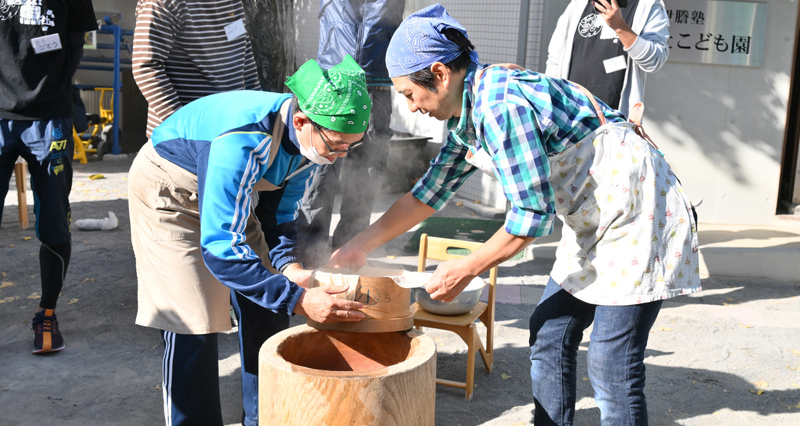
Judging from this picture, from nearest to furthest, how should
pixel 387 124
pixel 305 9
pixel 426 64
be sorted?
pixel 426 64 < pixel 387 124 < pixel 305 9

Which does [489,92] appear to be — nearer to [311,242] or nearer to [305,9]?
[311,242]

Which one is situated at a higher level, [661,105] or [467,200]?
[661,105]

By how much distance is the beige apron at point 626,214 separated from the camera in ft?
7.35

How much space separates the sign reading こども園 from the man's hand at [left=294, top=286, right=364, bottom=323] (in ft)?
18.3

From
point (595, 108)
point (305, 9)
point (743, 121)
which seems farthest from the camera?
point (305, 9)

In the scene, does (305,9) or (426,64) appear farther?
(305,9)

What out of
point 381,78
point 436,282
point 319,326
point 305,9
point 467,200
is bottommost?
point 467,200

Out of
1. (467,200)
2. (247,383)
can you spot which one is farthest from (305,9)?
(247,383)

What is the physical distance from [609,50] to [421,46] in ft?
8.88

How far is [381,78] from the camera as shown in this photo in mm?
4941

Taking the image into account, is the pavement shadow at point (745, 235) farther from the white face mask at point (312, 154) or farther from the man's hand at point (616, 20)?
the white face mask at point (312, 154)

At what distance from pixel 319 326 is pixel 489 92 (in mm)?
969

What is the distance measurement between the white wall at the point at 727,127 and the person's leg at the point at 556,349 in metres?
4.73

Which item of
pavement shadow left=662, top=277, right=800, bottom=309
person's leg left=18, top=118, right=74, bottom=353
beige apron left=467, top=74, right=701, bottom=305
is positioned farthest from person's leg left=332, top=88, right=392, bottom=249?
beige apron left=467, top=74, right=701, bottom=305
